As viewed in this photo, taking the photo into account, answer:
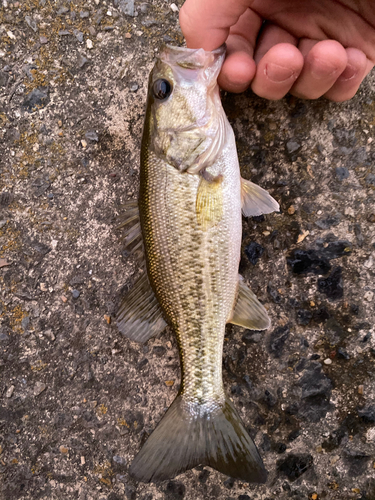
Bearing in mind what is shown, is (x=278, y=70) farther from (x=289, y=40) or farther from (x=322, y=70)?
(x=289, y=40)

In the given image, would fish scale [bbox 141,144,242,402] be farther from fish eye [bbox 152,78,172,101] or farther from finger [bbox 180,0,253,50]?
finger [bbox 180,0,253,50]

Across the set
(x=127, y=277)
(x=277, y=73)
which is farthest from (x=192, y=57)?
(x=127, y=277)

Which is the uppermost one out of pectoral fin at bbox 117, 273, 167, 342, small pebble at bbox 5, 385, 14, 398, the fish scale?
the fish scale

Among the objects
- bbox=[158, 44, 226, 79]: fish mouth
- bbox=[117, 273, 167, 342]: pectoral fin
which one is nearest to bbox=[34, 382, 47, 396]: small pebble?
bbox=[117, 273, 167, 342]: pectoral fin

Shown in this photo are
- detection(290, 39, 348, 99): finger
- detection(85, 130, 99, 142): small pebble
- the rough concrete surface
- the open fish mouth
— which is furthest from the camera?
detection(85, 130, 99, 142): small pebble

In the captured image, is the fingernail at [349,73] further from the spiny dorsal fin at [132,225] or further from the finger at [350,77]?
the spiny dorsal fin at [132,225]

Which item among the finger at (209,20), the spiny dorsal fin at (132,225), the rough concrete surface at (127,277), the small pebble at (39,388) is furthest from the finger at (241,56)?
the small pebble at (39,388)
